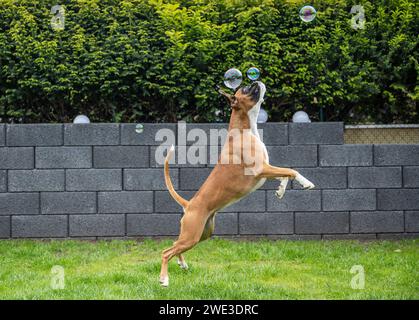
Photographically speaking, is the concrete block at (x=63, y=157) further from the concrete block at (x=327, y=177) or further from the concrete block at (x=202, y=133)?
the concrete block at (x=327, y=177)

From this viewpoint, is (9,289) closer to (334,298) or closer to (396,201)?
(334,298)

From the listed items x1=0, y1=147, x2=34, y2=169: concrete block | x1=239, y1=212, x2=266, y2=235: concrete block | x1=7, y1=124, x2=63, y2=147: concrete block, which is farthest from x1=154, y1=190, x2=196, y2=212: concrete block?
x1=0, y1=147, x2=34, y2=169: concrete block

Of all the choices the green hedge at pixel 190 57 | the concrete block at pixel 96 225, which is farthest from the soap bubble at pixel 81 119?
the concrete block at pixel 96 225

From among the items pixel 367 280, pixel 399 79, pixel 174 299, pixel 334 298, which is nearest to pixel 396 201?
pixel 399 79

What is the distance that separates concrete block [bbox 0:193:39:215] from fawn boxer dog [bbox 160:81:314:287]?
3.02 meters

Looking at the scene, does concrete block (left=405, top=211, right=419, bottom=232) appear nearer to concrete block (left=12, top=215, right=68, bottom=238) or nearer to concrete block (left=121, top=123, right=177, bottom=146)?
concrete block (left=121, top=123, right=177, bottom=146)

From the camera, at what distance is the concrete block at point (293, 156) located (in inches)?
324

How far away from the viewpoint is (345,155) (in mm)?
8266

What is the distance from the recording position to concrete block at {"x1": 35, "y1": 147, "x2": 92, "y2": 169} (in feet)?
26.8

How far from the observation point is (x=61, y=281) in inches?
248

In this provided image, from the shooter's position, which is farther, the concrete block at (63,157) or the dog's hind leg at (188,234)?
the concrete block at (63,157)

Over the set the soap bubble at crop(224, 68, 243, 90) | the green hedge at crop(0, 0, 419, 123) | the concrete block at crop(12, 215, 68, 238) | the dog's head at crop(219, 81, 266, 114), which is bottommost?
the concrete block at crop(12, 215, 68, 238)

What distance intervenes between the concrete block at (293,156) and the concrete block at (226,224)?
0.87m

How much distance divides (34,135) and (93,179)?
3.05ft
